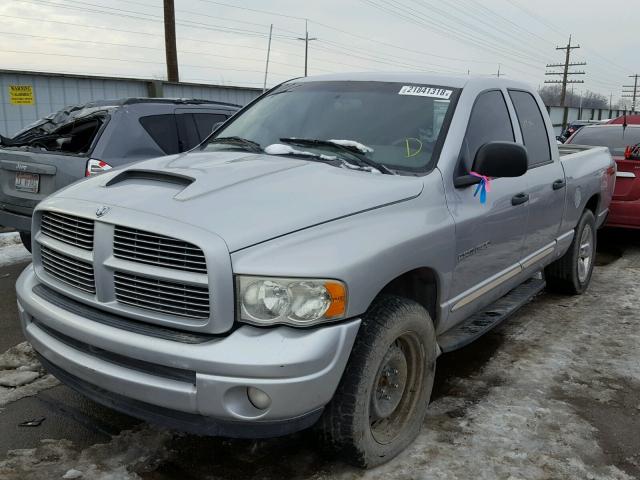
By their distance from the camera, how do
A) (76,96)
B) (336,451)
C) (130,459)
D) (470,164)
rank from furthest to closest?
1. (76,96)
2. (470,164)
3. (130,459)
4. (336,451)

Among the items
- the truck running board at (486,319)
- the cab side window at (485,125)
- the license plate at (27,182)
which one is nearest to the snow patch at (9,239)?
the license plate at (27,182)

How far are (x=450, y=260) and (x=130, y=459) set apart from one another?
73.7 inches

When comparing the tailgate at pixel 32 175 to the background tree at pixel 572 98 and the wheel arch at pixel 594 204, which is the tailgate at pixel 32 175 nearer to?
the wheel arch at pixel 594 204

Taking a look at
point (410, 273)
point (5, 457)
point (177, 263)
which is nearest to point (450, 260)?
point (410, 273)

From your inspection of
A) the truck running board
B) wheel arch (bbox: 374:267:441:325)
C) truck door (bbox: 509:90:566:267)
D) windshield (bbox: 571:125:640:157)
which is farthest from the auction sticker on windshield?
windshield (bbox: 571:125:640:157)

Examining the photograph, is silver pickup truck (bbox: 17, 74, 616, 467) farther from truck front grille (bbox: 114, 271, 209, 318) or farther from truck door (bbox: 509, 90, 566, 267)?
truck door (bbox: 509, 90, 566, 267)

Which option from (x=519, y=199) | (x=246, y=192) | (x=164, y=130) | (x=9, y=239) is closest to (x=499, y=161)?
(x=519, y=199)

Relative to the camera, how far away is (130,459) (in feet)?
9.57

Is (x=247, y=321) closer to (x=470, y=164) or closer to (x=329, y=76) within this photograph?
(x=470, y=164)

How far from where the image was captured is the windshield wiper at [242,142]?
12.0 ft

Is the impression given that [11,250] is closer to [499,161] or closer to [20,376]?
[20,376]

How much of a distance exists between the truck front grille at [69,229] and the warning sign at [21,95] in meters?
9.95

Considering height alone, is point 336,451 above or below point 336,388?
below

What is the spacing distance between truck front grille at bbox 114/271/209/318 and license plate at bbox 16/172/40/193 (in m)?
3.39
